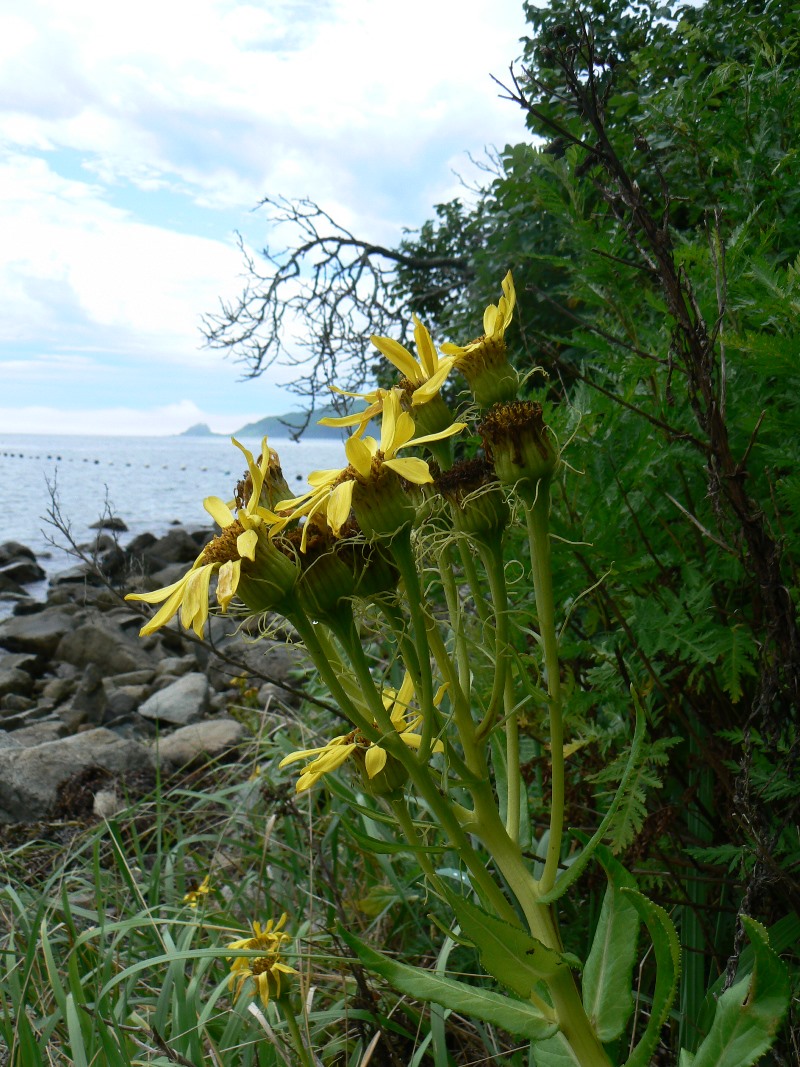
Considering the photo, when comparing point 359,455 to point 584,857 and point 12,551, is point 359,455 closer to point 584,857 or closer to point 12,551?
point 584,857

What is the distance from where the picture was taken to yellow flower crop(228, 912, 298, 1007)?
195 cm

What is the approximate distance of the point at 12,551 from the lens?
19.4 m

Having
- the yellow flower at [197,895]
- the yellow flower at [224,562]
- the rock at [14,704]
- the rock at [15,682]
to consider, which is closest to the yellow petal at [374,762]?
the yellow flower at [224,562]

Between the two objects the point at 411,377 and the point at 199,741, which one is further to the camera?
the point at 199,741

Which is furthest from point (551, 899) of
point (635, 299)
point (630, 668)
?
point (635, 299)

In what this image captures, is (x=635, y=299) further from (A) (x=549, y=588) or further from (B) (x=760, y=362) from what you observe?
(A) (x=549, y=588)

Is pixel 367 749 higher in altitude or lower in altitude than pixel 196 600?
lower

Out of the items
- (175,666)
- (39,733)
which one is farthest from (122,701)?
(175,666)

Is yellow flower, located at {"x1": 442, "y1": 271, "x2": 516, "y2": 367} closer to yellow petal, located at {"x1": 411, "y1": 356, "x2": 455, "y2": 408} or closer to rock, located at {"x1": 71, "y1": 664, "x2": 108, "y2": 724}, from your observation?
yellow petal, located at {"x1": 411, "y1": 356, "x2": 455, "y2": 408}

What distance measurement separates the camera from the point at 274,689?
703 cm

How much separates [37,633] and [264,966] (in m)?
10.9

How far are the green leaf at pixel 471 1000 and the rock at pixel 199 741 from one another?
482cm

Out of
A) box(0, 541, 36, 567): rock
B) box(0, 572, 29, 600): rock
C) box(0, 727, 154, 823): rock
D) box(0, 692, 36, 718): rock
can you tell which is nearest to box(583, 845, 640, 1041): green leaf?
box(0, 727, 154, 823): rock

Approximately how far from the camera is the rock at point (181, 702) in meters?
7.58
